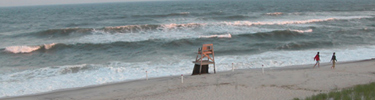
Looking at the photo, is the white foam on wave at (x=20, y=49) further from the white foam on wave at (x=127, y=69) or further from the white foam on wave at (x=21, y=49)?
Answer: the white foam on wave at (x=127, y=69)

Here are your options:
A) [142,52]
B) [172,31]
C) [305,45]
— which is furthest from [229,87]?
[172,31]

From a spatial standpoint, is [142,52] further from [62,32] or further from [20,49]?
[62,32]

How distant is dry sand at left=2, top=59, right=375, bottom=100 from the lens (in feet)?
35.4

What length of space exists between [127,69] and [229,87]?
794cm

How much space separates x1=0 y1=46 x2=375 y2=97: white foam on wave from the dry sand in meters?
1.38

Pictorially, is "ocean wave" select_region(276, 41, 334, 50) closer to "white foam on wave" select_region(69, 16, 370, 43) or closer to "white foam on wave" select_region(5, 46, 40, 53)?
"white foam on wave" select_region(69, 16, 370, 43)

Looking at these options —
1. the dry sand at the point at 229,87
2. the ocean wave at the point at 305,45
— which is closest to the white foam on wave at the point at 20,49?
the dry sand at the point at 229,87

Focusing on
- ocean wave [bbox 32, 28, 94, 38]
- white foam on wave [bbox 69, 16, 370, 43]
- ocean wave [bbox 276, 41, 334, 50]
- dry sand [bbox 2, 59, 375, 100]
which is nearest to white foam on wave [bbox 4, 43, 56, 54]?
white foam on wave [bbox 69, 16, 370, 43]

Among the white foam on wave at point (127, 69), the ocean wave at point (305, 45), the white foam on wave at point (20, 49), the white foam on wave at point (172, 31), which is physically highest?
the white foam on wave at point (172, 31)

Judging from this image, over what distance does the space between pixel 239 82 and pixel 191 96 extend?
9.08 feet

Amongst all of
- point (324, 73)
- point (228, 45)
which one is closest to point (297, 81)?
point (324, 73)

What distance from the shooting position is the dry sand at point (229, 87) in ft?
35.4

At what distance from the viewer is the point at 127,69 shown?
17844 millimetres

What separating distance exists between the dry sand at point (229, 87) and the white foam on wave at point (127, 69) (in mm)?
1384
